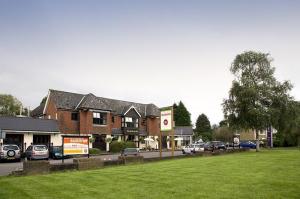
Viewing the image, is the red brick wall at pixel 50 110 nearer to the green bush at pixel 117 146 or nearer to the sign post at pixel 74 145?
the green bush at pixel 117 146

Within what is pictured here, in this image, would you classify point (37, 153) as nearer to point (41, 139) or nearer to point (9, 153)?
point (9, 153)

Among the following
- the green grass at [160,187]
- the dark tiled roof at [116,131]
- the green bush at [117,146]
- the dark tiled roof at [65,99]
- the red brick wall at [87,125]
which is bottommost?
the green bush at [117,146]

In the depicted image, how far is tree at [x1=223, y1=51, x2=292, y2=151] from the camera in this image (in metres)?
47.0

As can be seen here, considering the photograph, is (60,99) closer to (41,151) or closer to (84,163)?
(41,151)

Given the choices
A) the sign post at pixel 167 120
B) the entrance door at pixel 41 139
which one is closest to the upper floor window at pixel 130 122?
the entrance door at pixel 41 139

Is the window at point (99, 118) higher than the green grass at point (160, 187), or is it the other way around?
the window at point (99, 118)

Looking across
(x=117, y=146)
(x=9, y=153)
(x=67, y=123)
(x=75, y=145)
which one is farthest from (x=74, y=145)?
(x=117, y=146)

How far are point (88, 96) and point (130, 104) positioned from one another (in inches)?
516

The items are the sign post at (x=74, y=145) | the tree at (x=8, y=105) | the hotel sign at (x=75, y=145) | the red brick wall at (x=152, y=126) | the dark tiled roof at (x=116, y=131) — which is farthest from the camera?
the tree at (x=8, y=105)

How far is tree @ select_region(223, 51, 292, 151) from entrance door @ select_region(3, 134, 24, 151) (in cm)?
2873

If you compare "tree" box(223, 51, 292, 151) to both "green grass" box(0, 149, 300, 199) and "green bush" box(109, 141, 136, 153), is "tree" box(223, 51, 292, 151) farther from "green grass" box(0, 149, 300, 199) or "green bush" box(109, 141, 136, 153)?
"green grass" box(0, 149, 300, 199)

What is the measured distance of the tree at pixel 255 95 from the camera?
154ft

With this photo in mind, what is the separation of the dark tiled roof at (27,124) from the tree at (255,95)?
25.5 m

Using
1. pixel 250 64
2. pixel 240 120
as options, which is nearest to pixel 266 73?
pixel 250 64
